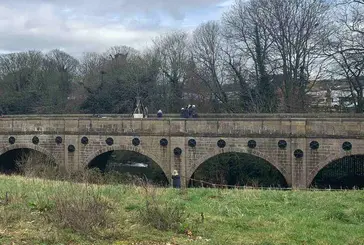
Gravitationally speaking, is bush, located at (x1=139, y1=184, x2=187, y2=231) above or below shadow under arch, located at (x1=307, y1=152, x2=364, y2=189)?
above

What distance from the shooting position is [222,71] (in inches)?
1570

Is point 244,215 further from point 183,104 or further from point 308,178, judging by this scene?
point 183,104

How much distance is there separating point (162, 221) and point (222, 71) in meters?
34.3

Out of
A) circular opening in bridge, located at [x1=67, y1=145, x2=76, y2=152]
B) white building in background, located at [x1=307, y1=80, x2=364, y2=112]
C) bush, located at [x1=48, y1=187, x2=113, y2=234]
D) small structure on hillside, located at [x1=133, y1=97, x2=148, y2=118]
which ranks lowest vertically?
circular opening in bridge, located at [x1=67, y1=145, x2=76, y2=152]

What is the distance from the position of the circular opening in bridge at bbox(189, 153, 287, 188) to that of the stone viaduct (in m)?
2.54

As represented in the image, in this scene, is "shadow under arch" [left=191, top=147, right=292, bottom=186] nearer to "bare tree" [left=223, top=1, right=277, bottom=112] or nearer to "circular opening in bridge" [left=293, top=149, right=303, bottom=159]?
"circular opening in bridge" [left=293, top=149, right=303, bottom=159]

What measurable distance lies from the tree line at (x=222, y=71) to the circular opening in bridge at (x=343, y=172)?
5763mm

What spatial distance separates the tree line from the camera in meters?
30.8

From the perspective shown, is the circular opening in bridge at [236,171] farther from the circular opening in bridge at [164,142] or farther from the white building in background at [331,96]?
the white building in background at [331,96]

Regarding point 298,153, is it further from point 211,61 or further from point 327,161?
point 211,61

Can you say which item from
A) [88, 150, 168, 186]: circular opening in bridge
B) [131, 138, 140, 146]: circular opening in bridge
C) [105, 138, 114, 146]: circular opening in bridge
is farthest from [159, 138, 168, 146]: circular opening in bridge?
[105, 138, 114, 146]: circular opening in bridge

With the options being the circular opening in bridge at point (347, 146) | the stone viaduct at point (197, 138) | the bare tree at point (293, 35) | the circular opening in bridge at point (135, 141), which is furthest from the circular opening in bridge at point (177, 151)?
the bare tree at point (293, 35)

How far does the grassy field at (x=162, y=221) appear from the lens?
587 centimetres

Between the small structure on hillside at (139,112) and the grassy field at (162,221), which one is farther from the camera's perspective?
the small structure on hillside at (139,112)
